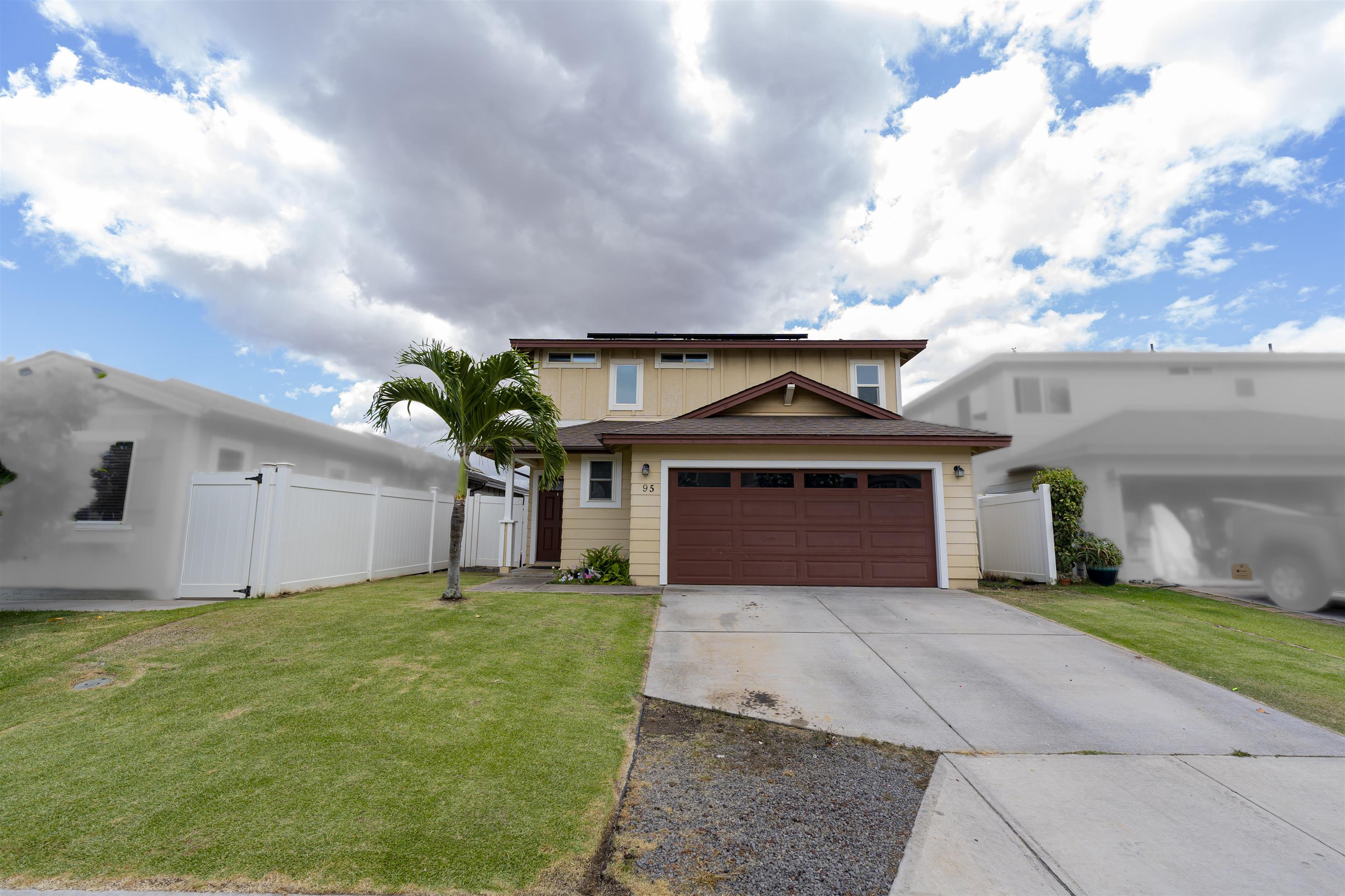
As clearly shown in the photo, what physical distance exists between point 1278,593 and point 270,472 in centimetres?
1477

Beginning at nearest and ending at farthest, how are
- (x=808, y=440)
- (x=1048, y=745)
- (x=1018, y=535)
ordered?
(x=1048, y=745)
(x=808, y=440)
(x=1018, y=535)

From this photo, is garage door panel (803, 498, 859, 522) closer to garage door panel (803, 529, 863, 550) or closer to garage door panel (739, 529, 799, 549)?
garage door panel (803, 529, 863, 550)

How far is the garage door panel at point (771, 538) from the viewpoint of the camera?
10.1 meters

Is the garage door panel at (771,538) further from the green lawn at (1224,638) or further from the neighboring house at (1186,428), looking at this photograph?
the neighboring house at (1186,428)

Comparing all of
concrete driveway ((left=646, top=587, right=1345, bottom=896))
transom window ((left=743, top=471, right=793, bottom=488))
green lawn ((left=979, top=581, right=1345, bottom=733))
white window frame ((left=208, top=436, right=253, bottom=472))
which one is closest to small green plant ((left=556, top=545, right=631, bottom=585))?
transom window ((left=743, top=471, right=793, bottom=488))

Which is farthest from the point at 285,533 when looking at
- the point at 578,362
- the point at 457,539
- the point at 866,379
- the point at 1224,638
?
the point at 866,379

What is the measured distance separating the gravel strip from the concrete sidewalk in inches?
6.2

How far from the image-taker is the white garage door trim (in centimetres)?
1013

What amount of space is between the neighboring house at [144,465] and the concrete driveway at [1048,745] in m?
6.63

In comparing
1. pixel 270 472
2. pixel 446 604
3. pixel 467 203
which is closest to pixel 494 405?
pixel 446 604

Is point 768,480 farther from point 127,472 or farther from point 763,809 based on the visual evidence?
point 127,472

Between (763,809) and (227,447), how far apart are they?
Result: 8.50m

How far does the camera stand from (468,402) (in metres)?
7.61

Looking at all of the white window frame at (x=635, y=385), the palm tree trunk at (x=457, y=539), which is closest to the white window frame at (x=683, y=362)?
the white window frame at (x=635, y=385)
